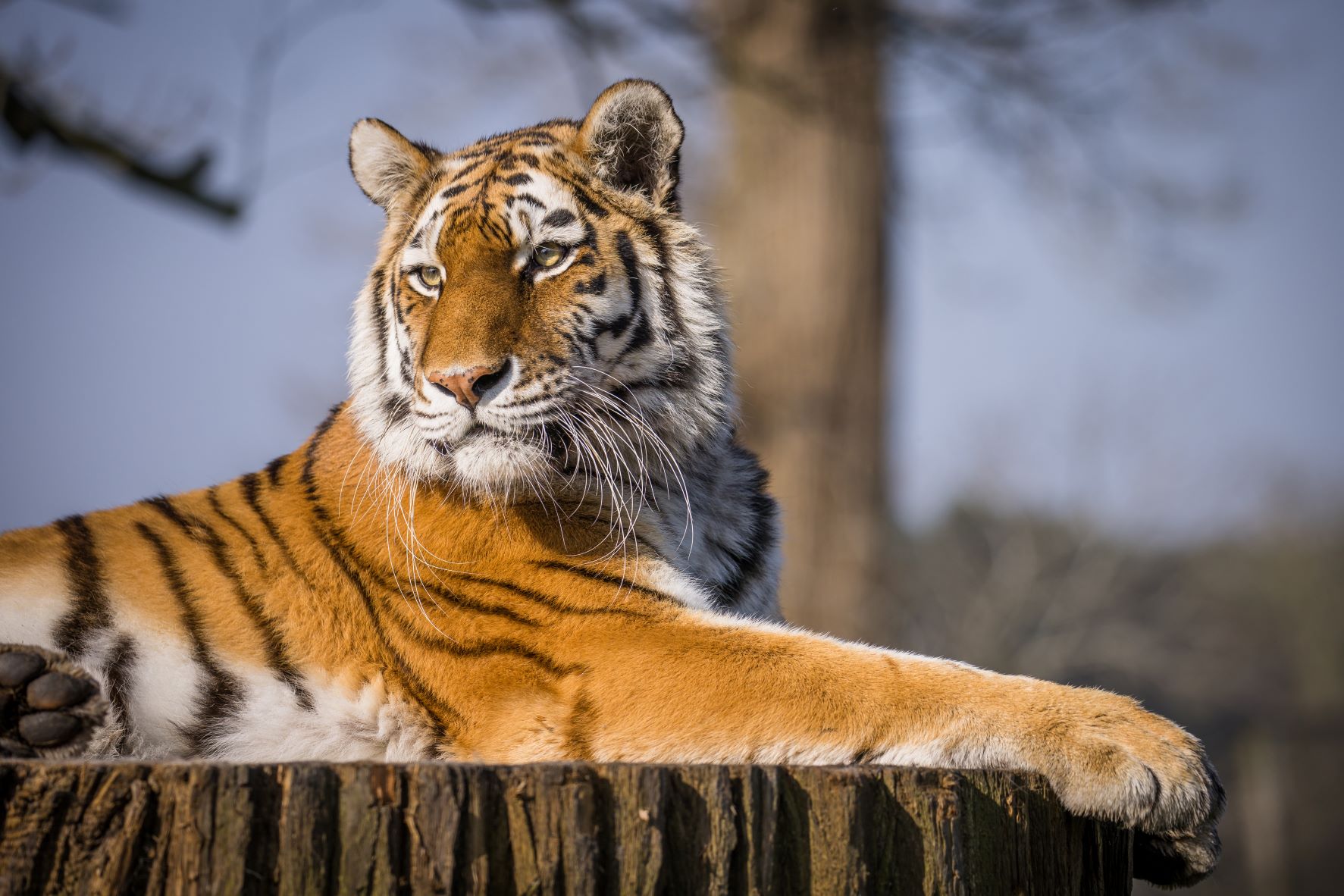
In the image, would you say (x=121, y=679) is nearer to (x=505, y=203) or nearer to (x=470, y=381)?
(x=470, y=381)

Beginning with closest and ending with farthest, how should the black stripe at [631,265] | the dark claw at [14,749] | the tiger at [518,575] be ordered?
the dark claw at [14,749]
the tiger at [518,575]
the black stripe at [631,265]

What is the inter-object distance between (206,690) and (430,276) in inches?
38.8

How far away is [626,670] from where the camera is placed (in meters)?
2.06

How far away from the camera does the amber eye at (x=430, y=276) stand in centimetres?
247

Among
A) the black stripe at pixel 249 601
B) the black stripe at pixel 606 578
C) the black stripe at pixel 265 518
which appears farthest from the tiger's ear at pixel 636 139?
the black stripe at pixel 249 601

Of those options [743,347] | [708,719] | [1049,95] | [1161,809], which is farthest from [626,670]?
[1049,95]

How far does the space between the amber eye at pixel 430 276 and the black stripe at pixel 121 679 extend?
96 centimetres

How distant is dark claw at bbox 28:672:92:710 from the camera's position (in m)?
1.84

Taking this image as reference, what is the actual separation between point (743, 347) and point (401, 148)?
3.79 m

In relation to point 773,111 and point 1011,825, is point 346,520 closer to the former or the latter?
point 1011,825

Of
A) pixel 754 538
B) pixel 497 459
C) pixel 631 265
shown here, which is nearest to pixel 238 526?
pixel 497 459

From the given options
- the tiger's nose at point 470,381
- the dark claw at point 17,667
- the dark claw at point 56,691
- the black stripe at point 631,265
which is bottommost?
the dark claw at point 56,691

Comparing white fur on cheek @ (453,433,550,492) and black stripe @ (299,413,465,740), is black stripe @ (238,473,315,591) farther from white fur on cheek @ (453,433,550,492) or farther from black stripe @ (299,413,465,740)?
white fur on cheek @ (453,433,550,492)

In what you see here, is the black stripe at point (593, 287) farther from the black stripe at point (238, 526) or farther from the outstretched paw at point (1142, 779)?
the outstretched paw at point (1142, 779)
